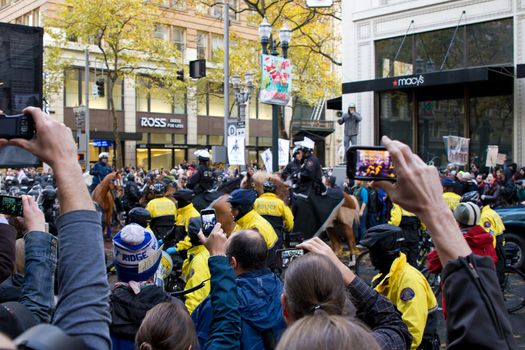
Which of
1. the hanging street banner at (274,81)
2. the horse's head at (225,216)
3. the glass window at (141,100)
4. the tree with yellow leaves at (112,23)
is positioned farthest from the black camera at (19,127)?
the glass window at (141,100)

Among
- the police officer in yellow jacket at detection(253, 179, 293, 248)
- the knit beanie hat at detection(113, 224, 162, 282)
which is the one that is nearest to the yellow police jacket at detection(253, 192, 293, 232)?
the police officer in yellow jacket at detection(253, 179, 293, 248)

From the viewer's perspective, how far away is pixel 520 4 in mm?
20672

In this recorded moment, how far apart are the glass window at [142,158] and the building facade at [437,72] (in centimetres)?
2412

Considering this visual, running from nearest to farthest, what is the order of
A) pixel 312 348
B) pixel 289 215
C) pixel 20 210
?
pixel 312 348 → pixel 20 210 → pixel 289 215

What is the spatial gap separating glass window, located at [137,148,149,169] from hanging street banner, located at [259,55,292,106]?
32.9 meters

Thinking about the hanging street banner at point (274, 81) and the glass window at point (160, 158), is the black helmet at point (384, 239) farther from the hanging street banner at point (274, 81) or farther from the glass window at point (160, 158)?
the glass window at point (160, 158)

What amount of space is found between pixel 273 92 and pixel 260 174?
432 centimetres

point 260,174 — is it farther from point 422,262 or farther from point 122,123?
point 122,123

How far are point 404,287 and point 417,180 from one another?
2.35 meters

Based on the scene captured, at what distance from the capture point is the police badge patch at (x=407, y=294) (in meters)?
3.95

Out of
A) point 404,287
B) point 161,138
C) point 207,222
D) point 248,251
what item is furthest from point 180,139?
point 248,251

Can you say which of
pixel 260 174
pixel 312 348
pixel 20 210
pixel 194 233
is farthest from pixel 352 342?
pixel 260 174

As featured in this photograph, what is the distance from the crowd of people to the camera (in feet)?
5.47

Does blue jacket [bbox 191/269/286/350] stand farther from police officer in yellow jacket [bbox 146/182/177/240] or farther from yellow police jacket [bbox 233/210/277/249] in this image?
police officer in yellow jacket [bbox 146/182/177/240]
